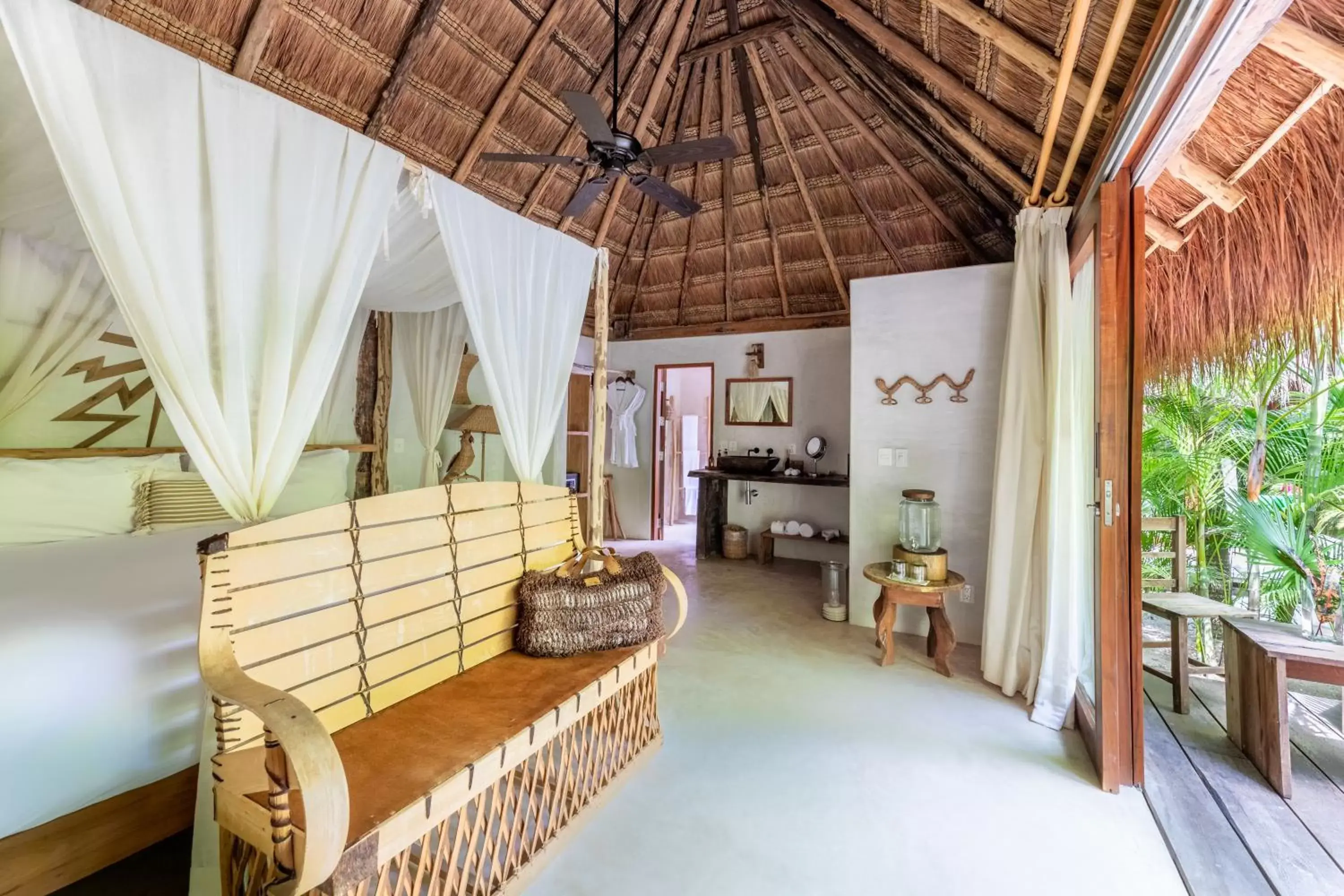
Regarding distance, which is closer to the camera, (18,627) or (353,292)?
(18,627)

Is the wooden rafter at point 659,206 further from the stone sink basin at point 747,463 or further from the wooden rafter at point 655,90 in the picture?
the stone sink basin at point 747,463

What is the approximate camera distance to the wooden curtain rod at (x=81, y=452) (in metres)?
2.65

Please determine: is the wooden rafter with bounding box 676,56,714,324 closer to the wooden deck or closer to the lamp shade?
the lamp shade

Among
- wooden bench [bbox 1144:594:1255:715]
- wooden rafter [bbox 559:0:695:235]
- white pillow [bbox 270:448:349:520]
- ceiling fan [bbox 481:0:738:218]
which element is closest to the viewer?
ceiling fan [bbox 481:0:738:218]

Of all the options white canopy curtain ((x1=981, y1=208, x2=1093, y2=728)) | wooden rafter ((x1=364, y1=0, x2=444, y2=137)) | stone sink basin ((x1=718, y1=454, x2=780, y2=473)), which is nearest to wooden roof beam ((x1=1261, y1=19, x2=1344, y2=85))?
white canopy curtain ((x1=981, y1=208, x2=1093, y2=728))

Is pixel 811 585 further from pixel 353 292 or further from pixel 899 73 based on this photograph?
pixel 353 292

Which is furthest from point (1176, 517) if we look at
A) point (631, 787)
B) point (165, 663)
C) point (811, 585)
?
point (165, 663)

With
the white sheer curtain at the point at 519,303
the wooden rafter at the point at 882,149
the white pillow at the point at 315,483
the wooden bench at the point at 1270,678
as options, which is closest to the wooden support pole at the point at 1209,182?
the wooden bench at the point at 1270,678

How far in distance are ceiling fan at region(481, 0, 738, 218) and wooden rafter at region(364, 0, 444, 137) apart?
74 centimetres

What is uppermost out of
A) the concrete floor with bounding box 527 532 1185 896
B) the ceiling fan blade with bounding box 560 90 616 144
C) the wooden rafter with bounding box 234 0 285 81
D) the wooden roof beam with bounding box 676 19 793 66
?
the wooden roof beam with bounding box 676 19 793 66

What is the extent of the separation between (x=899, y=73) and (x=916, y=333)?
1.52 meters

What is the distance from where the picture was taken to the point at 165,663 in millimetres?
1620

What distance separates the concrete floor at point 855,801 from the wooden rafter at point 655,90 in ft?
9.22

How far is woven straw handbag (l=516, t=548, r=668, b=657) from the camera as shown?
7.12 feet
